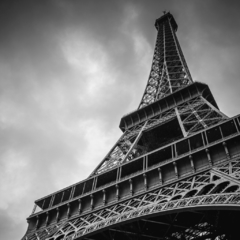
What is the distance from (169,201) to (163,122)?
19.6m

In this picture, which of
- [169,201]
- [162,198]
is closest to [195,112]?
[162,198]

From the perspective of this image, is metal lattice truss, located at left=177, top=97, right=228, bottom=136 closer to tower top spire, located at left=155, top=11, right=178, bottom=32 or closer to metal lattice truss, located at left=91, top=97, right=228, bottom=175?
metal lattice truss, located at left=91, top=97, right=228, bottom=175

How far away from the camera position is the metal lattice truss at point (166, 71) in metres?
47.0

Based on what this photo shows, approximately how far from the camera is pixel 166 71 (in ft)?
168

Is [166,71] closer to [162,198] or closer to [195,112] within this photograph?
[195,112]

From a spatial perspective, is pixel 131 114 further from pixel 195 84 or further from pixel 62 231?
pixel 62 231

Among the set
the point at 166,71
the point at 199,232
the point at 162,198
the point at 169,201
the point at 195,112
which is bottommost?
the point at 199,232

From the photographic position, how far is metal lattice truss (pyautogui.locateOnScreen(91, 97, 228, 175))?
30.1 metres

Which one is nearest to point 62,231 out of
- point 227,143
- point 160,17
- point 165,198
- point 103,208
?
point 103,208

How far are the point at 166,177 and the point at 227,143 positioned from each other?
15.5 feet

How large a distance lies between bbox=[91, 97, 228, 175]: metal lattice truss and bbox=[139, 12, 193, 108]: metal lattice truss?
6.49 meters

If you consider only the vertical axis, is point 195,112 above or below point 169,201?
above

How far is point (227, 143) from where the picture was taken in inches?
770

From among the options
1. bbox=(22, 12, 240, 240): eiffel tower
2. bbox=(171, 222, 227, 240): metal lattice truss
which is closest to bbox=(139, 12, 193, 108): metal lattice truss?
bbox=(22, 12, 240, 240): eiffel tower
